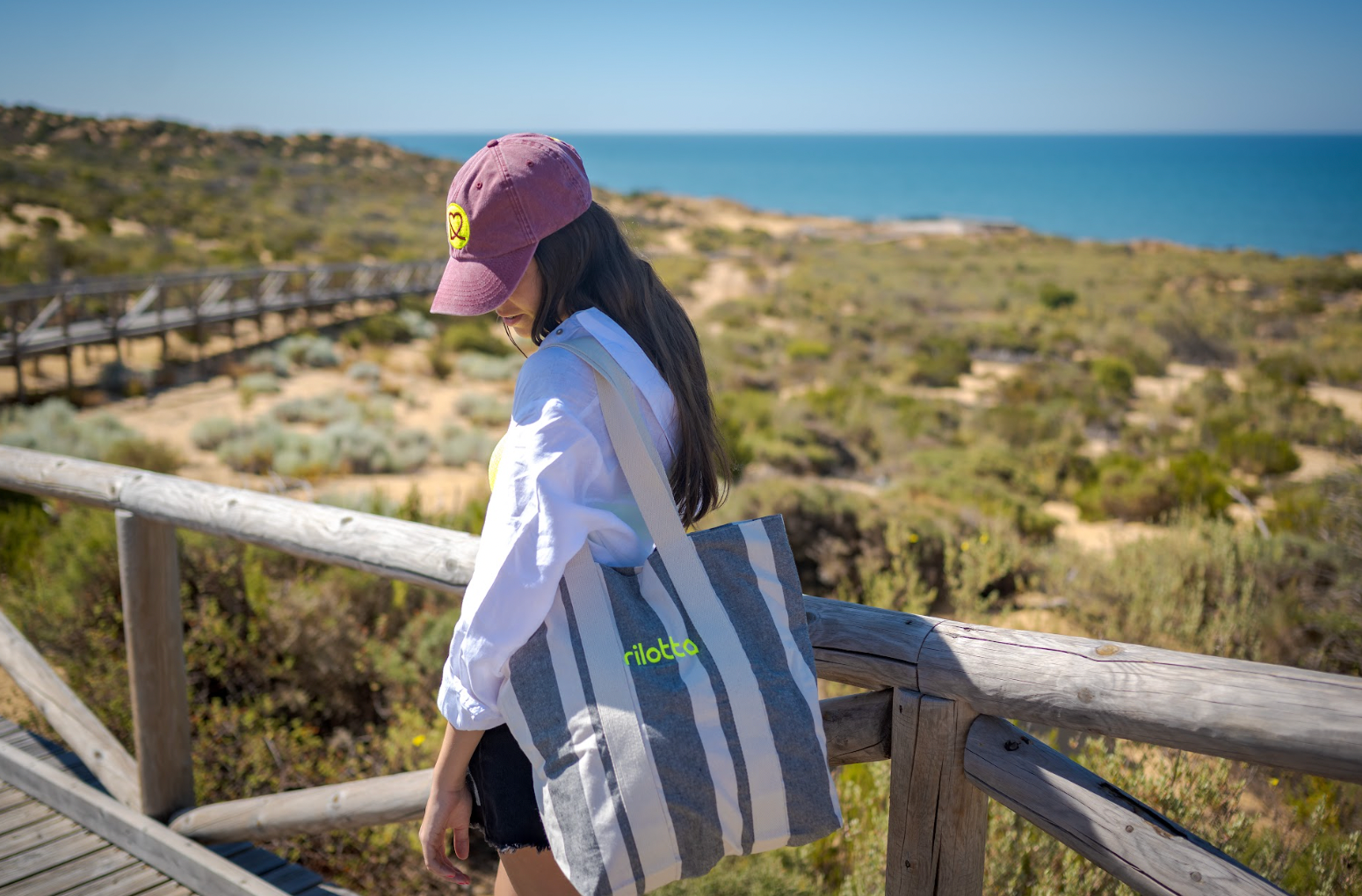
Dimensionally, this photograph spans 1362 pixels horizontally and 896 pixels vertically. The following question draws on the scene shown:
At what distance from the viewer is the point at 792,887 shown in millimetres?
2291

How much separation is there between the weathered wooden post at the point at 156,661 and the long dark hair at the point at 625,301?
1.70 m

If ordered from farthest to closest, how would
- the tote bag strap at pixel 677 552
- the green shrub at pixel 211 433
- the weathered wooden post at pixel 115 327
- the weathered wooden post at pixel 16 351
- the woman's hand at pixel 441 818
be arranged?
the weathered wooden post at pixel 115 327 < the weathered wooden post at pixel 16 351 < the green shrub at pixel 211 433 < the woman's hand at pixel 441 818 < the tote bag strap at pixel 677 552

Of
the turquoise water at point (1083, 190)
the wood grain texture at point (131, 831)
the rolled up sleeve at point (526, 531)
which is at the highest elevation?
the turquoise water at point (1083, 190)

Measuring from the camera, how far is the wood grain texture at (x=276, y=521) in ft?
6.13

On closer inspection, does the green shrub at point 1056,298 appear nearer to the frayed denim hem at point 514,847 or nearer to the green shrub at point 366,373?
the green shrub at point 366,373

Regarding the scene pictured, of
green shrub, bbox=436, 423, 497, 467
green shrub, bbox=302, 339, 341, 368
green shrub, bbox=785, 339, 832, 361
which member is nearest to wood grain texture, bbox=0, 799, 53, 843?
green shrub, bbox=436, 423, 497, 467

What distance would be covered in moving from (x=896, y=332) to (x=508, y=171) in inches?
746

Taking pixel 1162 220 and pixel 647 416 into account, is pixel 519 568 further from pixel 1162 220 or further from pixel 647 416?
pixel 1162 220

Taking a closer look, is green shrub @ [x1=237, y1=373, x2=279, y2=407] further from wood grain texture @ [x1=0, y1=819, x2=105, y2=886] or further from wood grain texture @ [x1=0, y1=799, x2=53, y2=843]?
wood grain texture @ [x1=0, y1=819, x2=105, y2=886]

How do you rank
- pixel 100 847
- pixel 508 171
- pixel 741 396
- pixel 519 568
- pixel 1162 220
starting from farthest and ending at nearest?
pixel 1162 220
pixel 741 396
pixel 100 847
pixel 508 171
pixel 519 568

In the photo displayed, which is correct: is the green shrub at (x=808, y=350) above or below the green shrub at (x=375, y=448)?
above

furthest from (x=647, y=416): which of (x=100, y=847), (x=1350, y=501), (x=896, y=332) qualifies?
(x=896, y=332)

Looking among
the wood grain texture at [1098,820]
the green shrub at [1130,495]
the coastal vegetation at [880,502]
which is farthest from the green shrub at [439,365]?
the wood grain texture at [1098,820]

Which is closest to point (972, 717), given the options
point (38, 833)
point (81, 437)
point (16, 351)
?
point (38, 833)
